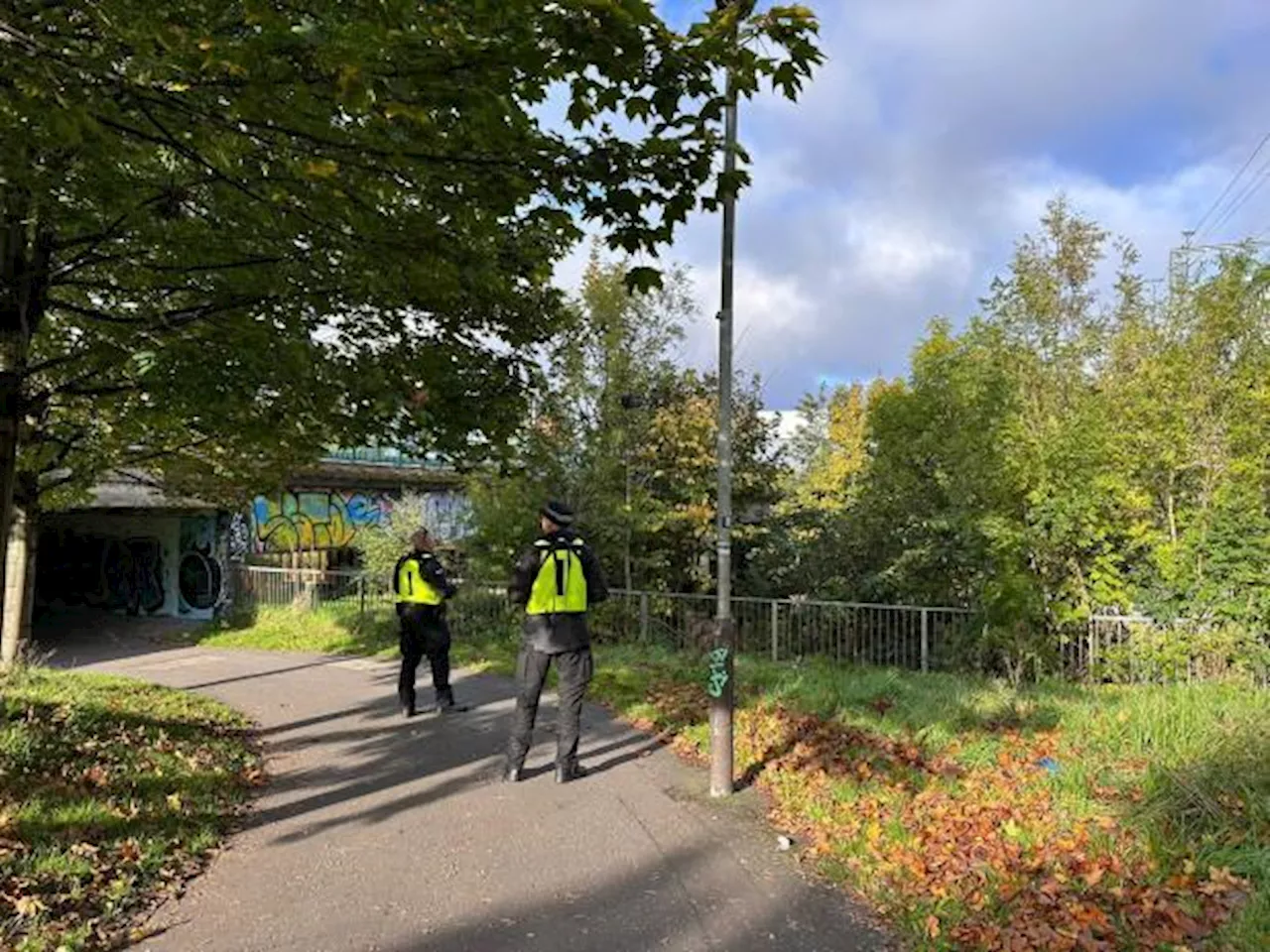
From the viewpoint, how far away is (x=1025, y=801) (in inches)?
216

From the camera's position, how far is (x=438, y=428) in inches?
262

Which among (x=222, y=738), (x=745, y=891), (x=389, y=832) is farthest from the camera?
(x=222, y=738)

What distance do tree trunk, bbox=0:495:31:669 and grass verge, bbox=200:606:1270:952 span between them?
7307 millimetres

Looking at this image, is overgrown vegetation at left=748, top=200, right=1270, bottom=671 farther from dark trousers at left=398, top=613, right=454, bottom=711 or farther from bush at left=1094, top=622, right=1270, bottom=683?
dark trousers at left=398, top=613, right=454, bottom=711

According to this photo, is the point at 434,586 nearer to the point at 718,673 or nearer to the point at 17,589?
the point at 718,673

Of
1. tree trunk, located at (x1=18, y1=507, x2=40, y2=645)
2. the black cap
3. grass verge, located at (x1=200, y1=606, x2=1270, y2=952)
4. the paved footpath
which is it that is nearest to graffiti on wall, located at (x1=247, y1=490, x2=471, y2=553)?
tree trunk, located at (x1=18, y1=507, x2=40, y2=645)

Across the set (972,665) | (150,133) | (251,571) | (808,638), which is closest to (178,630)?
(251,571)

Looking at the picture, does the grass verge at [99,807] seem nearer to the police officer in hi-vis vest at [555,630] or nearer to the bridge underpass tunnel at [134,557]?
the police officer in hi-vis vest at [555,630]

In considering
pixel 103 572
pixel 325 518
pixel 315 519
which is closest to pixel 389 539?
pixel 315 519

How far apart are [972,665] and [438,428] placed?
29.2 feet

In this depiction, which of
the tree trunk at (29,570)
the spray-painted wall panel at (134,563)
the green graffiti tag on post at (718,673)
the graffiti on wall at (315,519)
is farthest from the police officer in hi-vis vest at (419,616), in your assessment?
the graffiti on wall at (315,519)

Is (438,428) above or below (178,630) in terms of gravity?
above

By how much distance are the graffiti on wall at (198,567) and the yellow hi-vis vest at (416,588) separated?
1358 centimetres

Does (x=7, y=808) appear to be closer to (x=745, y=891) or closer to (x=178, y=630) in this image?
(x=745, y=891)
